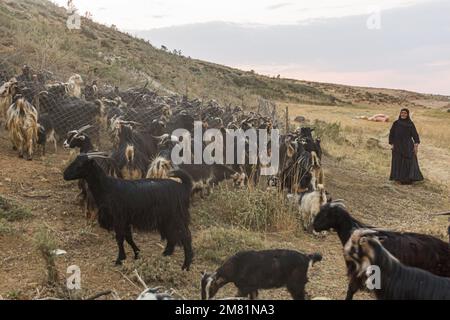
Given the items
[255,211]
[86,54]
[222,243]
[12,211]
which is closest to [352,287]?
[222,243]

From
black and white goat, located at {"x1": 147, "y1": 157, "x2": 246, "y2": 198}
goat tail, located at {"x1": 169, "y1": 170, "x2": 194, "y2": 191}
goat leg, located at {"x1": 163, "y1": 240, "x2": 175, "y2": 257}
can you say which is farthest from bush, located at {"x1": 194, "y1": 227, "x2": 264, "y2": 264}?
black and white goat, located at {"x1": 147, "y1": 157, "x2": 246, "y2": 198}

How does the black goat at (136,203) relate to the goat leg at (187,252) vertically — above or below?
above


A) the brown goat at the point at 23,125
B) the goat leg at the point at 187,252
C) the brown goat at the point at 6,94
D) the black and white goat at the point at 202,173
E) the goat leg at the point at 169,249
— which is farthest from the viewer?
the brown goat at the point at 6,94

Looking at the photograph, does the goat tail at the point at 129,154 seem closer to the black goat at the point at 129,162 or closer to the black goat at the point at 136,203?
the black goat at the point at 129,162

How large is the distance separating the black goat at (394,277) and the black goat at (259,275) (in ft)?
2.36

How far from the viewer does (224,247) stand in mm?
6961

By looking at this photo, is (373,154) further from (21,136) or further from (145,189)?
(145,189)

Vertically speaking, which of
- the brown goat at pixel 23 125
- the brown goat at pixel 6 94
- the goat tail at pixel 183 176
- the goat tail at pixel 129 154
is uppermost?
the brown goat at pixel 6 94

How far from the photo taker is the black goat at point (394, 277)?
411 centimetres

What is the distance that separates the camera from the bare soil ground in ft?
19.1

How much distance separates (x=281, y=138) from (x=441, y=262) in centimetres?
618

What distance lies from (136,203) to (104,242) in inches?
46.9

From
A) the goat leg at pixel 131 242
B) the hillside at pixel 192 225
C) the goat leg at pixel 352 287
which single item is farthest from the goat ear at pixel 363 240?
the goat leg at pixel 131 242

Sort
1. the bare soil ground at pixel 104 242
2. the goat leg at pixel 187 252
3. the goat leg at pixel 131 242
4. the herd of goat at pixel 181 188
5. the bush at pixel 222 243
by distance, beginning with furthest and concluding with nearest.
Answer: the bush at pixel 222 243 → the goat leg at pixel 131 242 → the goat leg at pixel 187 252 → the bare soil ground at pixel 104 242 → the herd of goat at pixel 181 188
